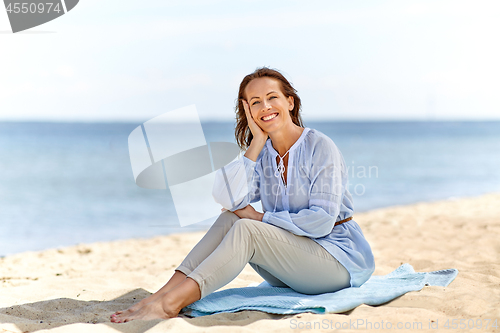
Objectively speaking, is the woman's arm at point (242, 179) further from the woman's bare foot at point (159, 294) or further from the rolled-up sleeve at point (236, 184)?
the woman's bare foot at point (159, 294)

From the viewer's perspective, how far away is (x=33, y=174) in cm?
1655

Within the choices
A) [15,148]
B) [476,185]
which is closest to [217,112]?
[15,148]

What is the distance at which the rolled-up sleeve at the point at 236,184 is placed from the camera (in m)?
2.87

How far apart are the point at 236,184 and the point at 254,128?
44cm

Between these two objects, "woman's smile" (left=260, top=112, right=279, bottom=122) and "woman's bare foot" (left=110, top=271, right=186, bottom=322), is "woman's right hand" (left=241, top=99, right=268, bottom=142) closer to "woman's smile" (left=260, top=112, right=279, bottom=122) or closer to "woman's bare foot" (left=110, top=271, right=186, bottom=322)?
"woman's smile" (left=260, top=112, right=279, bottom=122)

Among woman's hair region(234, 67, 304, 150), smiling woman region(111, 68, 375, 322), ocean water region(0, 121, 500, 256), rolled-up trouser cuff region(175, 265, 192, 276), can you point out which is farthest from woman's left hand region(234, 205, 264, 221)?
ocean water region(0, 121, 500, 256)

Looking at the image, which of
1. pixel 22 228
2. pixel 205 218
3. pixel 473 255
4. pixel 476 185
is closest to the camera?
pixel 473 255

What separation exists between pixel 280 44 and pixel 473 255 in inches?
1420

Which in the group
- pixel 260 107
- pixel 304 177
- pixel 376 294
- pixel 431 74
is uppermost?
pixel 260 107

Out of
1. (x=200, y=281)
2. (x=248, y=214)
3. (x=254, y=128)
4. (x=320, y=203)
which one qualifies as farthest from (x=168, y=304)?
(x=254, y=128)

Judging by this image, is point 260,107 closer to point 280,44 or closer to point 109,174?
point 109,174

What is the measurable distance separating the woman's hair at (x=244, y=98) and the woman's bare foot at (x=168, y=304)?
49.4 inches

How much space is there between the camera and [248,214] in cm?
283

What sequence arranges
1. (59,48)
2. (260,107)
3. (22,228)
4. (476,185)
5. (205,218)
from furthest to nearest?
(59,48)
(476,185)
(205,218)
(22,228)
(260,107)
